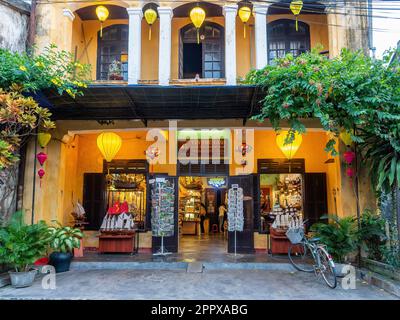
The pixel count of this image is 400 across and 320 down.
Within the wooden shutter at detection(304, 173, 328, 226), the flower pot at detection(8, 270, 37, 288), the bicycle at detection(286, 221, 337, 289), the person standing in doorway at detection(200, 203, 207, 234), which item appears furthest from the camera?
the person standing in doorway at detection(200, 203, 207, 234)

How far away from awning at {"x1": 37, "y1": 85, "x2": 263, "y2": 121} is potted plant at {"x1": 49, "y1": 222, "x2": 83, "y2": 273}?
2.82 meters

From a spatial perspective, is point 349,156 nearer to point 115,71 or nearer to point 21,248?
point 115,71

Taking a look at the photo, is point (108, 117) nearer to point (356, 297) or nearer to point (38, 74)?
point (38, 74)

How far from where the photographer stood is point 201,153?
33.4 feet

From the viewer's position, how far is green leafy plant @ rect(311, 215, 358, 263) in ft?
24.0

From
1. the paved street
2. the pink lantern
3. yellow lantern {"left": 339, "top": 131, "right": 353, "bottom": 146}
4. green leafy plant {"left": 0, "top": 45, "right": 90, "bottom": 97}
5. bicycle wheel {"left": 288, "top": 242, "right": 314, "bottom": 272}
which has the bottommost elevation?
the paved street

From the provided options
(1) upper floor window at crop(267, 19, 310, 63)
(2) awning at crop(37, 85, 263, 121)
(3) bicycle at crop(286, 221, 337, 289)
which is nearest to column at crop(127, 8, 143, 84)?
(2) awning at crop(37, 85, 263, 121)

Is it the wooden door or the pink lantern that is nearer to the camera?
the pink lantern

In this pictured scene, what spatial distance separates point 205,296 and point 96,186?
19.7ft

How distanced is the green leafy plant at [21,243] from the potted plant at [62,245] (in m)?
0.54

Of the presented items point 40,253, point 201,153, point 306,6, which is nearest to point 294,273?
point 201,153

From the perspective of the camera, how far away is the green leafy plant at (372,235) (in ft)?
24.0

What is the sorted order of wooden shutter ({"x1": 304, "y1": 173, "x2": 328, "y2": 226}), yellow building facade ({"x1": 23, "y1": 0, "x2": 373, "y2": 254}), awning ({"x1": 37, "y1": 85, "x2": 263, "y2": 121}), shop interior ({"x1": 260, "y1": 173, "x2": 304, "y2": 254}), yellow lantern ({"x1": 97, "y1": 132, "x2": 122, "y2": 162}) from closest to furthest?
awning ({"x1": 37, "y1": 85, "x2": 263, "y2": 121}) < yellow building facade ({"x1": 23, "y1": 0, "x2": 373, "y2": 254}) < yellow lantern ({"x1": 97, "y1": 132, "x2": 122, "y2": 162}) < shop interior ({"x1": 260, "y1": 173, "x2": 304, "y2": 254}) < wooden shutter ({"x1": 304, "y1": 173, "x2": 328, "y2": 226})

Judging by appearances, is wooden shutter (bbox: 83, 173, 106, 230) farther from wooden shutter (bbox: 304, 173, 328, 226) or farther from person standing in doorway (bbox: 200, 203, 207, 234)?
wooden shutter (bbox: 304, 173, 328, 226)
